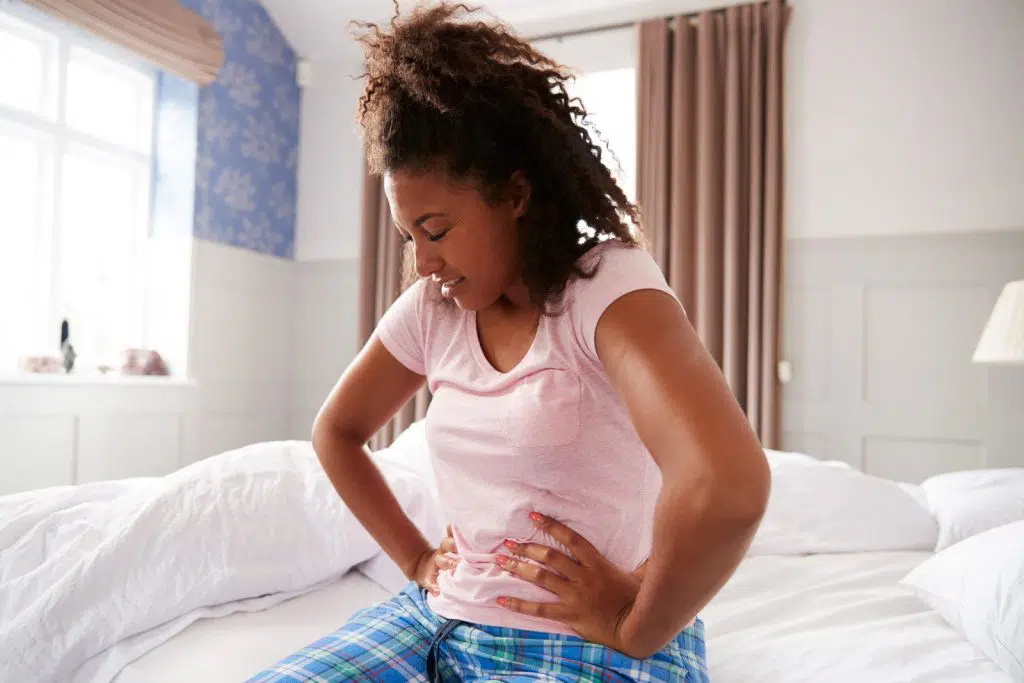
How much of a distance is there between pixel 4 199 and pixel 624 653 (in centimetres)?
331

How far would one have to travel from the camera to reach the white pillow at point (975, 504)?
166 centimetres

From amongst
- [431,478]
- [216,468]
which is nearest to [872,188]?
[431,478]

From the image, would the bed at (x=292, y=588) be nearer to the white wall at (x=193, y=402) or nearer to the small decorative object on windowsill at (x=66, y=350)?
the white wall at (x=193, y=402)

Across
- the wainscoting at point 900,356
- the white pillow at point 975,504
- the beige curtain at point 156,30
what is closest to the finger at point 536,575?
the white pillow at point 975,504

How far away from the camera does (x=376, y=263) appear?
4.04 metres

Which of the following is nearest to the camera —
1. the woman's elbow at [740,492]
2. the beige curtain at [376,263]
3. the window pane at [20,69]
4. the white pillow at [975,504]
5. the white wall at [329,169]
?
the woman's elbow at [740,492]

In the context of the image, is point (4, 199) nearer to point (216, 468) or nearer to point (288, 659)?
point (216, 468)

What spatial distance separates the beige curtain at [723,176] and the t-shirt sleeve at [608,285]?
245 centimetres

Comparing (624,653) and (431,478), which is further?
(431,478)

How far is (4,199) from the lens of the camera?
312 centimetres

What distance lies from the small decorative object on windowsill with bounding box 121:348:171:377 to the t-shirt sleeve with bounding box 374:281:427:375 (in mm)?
2764

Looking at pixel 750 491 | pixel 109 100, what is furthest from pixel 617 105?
pixel 750 491

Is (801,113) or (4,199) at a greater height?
(801,113)

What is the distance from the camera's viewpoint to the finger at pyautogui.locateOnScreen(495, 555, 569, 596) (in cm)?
82
